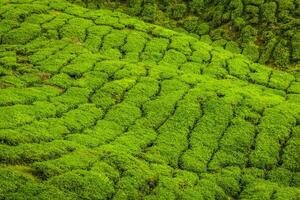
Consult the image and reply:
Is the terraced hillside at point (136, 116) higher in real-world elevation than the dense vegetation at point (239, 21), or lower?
lower

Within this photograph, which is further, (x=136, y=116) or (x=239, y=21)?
(x=239, y=21)

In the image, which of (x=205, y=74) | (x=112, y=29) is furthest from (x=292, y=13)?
(x=112, y=29)

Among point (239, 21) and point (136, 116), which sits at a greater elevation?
point (239, 21)

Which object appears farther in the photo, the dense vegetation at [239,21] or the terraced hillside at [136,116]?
the dense vegetation at [239,21]

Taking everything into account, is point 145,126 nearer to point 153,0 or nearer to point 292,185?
point 292,185
